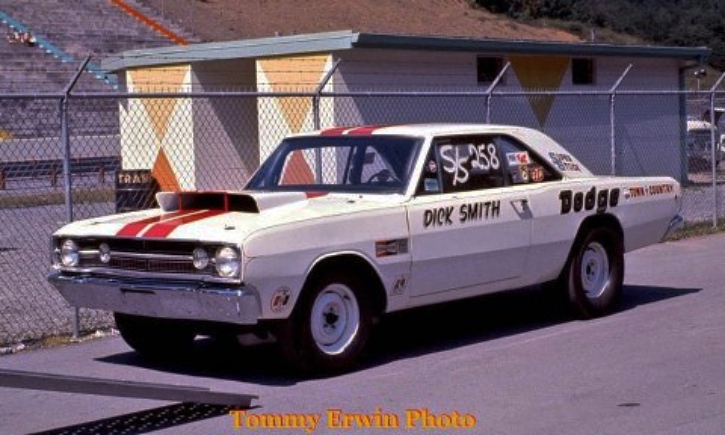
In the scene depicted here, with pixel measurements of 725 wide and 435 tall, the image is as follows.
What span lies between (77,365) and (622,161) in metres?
17.3

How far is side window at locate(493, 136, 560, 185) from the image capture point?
32.0 ft

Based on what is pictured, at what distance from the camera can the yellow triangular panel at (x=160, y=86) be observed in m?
23.3

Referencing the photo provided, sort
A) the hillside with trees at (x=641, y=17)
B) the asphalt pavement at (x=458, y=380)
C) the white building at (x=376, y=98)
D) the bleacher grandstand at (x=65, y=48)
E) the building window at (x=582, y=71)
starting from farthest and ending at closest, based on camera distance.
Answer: the hillside with trees at (x=641, y=17), the bleacher grandstand at (x=65, y=48), the building window at (x=582, y=71), the white building at (x=376, y=98), the asphalt pavement at (x=458, y=380)

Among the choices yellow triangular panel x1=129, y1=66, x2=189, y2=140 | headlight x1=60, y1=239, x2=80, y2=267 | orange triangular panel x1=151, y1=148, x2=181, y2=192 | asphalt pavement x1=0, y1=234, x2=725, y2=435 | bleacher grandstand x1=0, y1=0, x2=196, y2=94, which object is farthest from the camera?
bleacher grandstand x1=0, y1=0, x2=196, y2=94

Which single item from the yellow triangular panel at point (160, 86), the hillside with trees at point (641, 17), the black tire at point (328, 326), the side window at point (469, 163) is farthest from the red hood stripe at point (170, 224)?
the hillside with trees at point (641, 17)

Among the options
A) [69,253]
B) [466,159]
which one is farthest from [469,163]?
[69,253]

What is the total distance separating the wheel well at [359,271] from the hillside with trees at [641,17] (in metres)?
49.6

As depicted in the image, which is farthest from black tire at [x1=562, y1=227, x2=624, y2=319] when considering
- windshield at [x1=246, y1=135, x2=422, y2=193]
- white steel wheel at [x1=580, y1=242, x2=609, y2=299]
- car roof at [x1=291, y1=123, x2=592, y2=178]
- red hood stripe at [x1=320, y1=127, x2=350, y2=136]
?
red hood stripe at [x1=320, y1=127, x2=350, y2=136]

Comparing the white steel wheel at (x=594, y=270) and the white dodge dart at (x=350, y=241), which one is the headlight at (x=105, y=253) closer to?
the white dodge dart at (x=350, y=241)

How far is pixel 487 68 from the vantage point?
23828 millimetres

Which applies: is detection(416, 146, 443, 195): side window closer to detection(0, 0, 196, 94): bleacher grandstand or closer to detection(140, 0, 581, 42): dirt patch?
detection(0, 0, 196, 94): bleacher grandstand

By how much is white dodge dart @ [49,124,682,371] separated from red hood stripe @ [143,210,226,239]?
0.10ft

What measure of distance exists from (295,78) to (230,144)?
2389mm

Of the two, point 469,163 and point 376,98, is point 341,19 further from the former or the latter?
point 469,163
